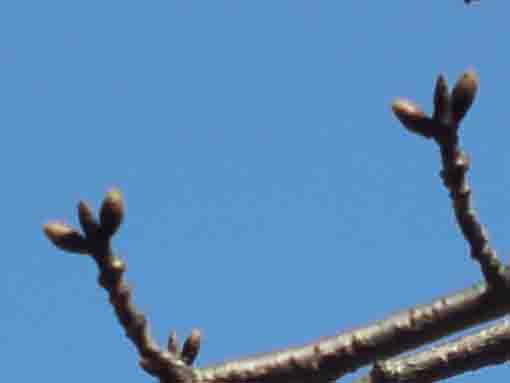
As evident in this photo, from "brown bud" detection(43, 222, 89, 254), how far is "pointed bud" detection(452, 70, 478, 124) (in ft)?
4.46

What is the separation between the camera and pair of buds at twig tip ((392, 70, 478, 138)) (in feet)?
14.1

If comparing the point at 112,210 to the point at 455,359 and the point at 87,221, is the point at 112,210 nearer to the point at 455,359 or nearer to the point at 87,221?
the point at 87,221

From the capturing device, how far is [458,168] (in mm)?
4426

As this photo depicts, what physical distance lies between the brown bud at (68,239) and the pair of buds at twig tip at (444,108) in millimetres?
1207

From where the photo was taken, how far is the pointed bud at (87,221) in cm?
420

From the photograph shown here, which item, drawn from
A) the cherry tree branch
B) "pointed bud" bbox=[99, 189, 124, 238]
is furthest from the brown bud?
"pointed bud" bbox=[99, 189, 124, 238]

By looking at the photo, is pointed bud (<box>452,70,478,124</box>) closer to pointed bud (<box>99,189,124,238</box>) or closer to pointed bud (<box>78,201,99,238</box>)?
pointed bud (<box>99,189,124,238</box>)

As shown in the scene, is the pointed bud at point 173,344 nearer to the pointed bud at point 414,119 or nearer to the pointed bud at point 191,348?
the pointed bud at point 191,348

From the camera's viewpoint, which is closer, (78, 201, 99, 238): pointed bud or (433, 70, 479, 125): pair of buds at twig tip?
(78, 201, 99, 238): pointed bud

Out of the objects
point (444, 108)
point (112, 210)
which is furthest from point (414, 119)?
point (112, 210)

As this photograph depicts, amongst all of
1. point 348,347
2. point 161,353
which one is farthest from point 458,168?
point 161,353

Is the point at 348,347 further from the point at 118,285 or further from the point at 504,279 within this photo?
the point at 118,285

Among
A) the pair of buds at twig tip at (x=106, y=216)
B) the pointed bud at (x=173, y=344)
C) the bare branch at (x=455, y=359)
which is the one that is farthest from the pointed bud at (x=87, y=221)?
the bare branch at (x=455, y=359)

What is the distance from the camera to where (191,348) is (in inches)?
203
